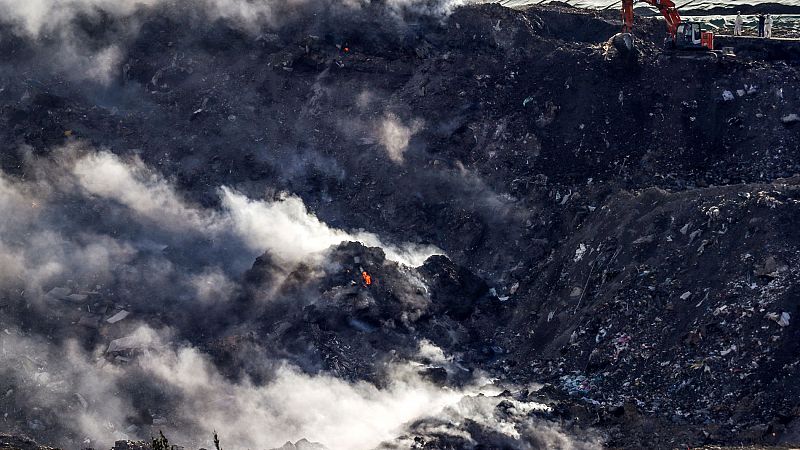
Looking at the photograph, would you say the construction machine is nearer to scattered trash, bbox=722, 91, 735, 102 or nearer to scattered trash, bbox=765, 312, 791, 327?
scattered trash, bbox=722, 91, 735, 102

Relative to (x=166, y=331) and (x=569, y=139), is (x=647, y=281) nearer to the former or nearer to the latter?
(x=569, y=139)

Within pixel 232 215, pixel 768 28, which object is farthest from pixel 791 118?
pixel 232 215

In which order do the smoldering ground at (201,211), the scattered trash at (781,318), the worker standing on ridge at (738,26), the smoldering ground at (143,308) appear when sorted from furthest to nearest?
1. the worker standing on ridge at (738,26)
2. the smoldering ground at (201,211)
3. the smoldering ground at (143,308)
4. the scattered trash at (781,318)

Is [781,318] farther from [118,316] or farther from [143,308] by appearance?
[118,316]

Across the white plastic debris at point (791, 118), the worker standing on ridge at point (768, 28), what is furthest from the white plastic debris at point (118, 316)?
the worker standing on ridge at point (768, 28)

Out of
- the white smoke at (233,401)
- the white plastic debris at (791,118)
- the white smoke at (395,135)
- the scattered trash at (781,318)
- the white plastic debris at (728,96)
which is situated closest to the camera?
the scattered trash at (781,318)

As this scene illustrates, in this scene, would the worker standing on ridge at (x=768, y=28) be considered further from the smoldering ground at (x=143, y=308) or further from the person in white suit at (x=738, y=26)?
the smoldering ground at (x=143, y=308)

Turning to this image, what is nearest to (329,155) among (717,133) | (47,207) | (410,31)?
(410,31)
